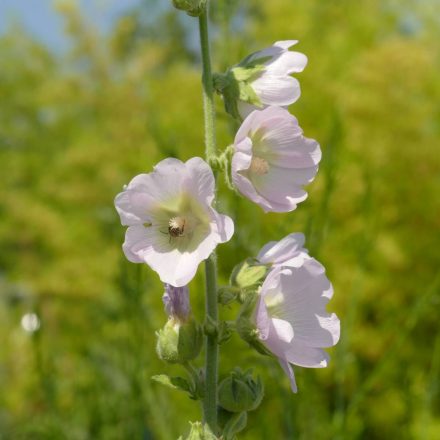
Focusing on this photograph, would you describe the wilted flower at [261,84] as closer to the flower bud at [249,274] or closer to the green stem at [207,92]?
the green stem at [207,92]

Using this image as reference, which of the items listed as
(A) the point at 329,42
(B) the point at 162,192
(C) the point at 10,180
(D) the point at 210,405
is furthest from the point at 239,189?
(C) the point at 10,180

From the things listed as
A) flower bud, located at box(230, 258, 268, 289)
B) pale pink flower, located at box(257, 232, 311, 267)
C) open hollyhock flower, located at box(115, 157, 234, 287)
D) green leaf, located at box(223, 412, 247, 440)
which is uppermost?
open hollyhock flower, located at box(115, 157, 234, 287)

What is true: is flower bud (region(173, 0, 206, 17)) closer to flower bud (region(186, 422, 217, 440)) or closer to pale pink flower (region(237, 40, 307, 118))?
pale pink flower (region(237, 40, 307, 118))

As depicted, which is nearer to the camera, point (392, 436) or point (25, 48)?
point (392, 436)

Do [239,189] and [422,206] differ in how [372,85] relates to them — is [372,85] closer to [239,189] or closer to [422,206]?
[422,206]

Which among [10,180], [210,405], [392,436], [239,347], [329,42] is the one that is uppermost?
[210,405]

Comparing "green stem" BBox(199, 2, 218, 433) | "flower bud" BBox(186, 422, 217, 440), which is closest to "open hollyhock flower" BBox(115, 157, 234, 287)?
"green stem" BBox(199, 2, 218, 433)
